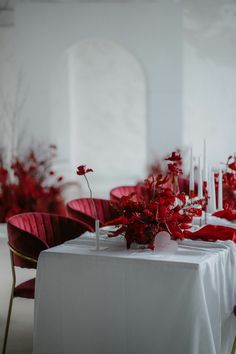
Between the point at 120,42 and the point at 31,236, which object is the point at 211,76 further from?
the point at 31,236

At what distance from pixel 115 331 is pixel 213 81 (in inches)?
308

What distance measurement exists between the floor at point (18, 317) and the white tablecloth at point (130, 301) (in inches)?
34.4

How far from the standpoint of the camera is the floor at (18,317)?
471cm

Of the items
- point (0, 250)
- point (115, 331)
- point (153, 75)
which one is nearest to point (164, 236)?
point (115, 331)

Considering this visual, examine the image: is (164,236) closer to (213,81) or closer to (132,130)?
(213,81)

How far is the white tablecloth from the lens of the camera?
3561 mm

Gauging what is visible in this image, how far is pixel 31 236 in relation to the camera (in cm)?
438

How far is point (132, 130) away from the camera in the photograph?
13516 mm

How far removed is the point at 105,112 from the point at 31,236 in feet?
30.4

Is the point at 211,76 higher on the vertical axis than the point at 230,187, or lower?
higher

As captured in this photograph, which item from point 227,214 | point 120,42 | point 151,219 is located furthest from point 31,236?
point 120,42

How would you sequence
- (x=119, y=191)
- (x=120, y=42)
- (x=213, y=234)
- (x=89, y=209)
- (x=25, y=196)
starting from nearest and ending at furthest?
(x=213, y=234), (x=89, y=209), (x=119, y=191), (x=25, y=196), (x=120, y=42)

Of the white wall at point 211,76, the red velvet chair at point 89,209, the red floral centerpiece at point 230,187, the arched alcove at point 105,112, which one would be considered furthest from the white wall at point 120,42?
the red velvet chair at point 89,209

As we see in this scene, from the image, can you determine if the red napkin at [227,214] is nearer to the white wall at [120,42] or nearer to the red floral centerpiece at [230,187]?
the red floral centerpiece at [230,187]
